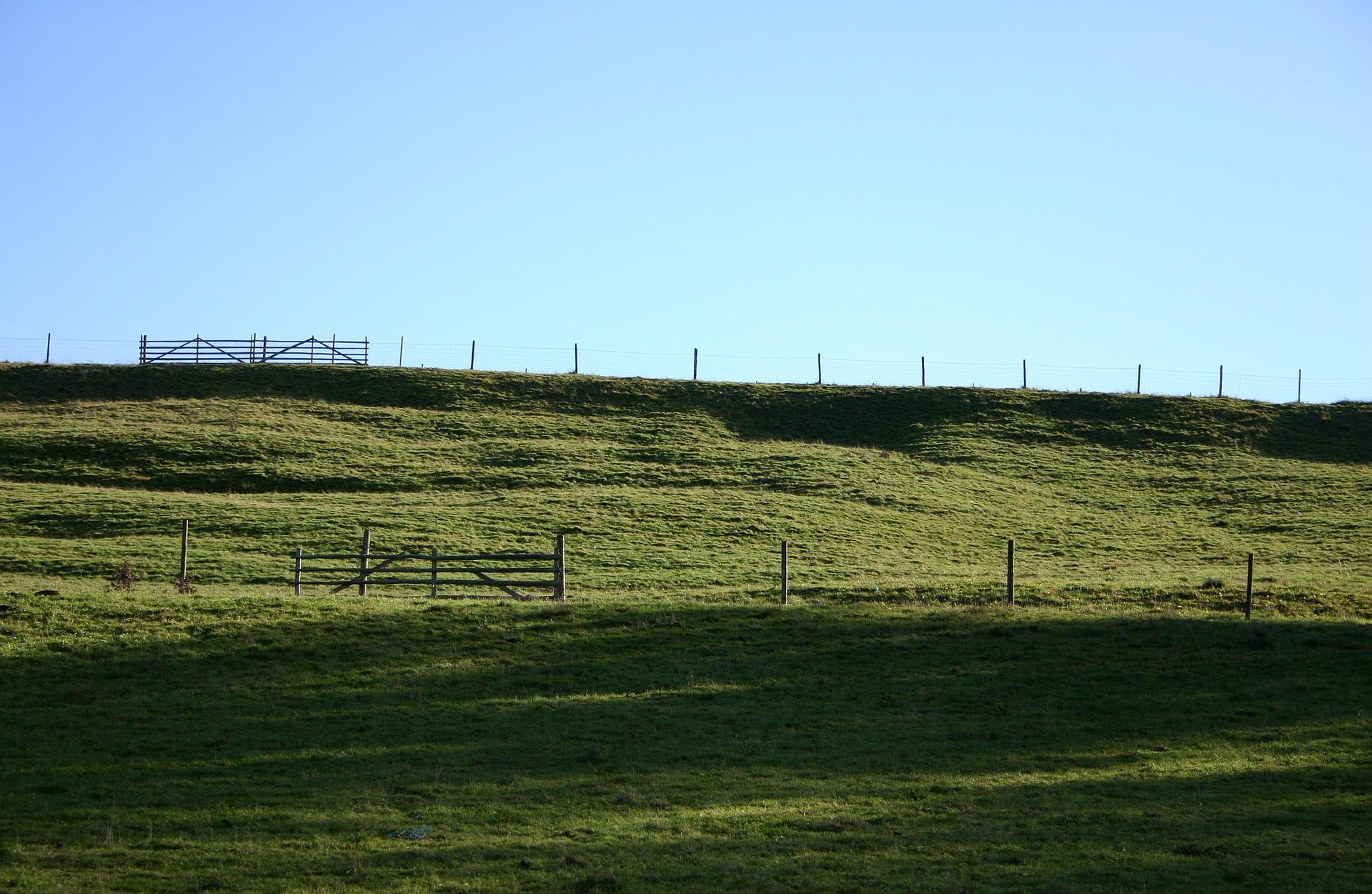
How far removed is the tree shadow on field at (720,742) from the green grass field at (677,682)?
0.27 ft

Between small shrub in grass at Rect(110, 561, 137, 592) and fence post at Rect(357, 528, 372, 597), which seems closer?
small shrub in grass at Rect(110, 561, 137, 592)

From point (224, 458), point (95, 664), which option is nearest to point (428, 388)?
point (224, 458)

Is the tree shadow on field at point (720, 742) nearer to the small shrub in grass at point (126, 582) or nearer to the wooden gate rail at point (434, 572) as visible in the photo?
the wooden gate rail at point (434, 572)

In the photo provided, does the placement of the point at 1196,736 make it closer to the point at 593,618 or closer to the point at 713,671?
the point at 713,671

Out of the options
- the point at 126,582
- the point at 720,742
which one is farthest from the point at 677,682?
the point at 126,582

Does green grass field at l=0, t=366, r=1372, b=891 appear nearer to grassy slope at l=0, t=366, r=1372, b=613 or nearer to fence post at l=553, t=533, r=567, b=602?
grassy slope at l=0, t=366, r=1372, b=613

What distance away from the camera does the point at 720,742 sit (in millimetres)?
17266

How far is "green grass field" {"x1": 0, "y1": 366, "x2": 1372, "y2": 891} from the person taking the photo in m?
12.5

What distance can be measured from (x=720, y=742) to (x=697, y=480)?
29960mm

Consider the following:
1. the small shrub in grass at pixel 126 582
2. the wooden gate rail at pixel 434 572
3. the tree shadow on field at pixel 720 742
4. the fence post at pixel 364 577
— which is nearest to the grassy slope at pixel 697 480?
the wooden gate rail at pixel 434 572

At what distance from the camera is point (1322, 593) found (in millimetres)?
29109

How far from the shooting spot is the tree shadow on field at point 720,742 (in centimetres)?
1254

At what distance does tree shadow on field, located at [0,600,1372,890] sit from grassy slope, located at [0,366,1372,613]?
660cm

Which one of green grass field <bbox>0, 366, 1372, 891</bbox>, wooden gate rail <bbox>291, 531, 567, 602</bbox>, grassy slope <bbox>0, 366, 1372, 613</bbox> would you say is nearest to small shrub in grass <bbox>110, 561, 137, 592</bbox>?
green grass field <bbox>0, 366, 1372, 891</bbox>
